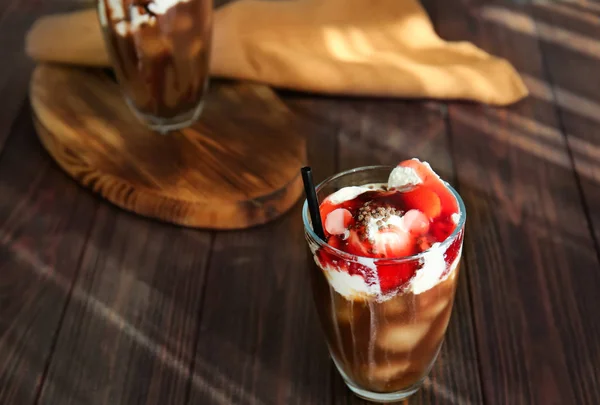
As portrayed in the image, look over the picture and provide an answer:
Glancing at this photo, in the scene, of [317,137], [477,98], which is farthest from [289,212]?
[477,98]

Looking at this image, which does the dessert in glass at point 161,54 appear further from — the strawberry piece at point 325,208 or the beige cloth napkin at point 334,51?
the strawberry piece at point 325,208

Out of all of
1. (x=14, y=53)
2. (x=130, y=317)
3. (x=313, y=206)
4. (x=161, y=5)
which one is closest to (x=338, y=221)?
(x=313, y=206)

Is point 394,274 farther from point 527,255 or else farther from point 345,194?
point 527,255

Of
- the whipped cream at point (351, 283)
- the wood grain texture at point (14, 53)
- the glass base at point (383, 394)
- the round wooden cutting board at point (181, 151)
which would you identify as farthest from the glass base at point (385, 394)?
the wood grain texture at point (14, 53)

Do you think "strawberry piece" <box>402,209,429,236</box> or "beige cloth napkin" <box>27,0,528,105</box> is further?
"beige cloth napkin" <box>27,0,528,105</box>

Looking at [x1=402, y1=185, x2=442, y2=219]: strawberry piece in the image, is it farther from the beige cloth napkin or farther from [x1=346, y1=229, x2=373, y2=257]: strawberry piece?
the beige cloth napkin

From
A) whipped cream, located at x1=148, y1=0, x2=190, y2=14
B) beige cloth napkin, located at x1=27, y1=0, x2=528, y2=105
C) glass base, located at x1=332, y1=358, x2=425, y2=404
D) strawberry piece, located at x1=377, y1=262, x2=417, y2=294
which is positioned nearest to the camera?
strawberry piece, located at x1=377, y1=262, x2=417, y2=294

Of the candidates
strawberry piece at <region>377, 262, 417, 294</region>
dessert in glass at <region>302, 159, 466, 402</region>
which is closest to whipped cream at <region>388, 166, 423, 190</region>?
dessert in glass at <region>302, 159, 466, 402</region>
